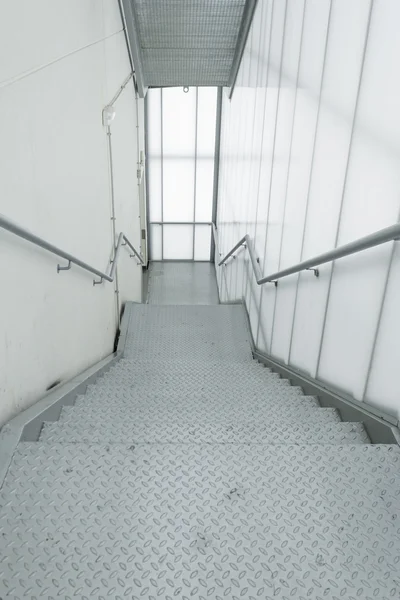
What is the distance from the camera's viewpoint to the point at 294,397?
2.38 meters

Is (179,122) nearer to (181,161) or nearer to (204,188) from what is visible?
(181,161)

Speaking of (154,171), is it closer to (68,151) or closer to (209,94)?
(209,94)

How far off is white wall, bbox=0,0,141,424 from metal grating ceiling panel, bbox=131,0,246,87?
5.48ft

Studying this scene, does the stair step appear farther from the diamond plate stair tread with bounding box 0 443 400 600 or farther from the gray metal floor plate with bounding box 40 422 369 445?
the diamond plate stair tread with bounding box 0 443 400 600

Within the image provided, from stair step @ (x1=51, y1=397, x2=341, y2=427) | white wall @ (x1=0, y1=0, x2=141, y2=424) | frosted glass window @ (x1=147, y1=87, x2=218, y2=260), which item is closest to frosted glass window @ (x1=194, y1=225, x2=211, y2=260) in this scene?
frosted glass window @ (x1=147, y1=87, x2=218, y2=260)

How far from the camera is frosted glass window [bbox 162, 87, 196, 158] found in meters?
9.84

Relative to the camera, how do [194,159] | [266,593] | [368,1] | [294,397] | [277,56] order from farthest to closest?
[194,159], [277,56], [294,397], [368,1], [266,593]

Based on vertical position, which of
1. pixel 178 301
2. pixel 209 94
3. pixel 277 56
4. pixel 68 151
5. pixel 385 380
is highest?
pixel 209 94

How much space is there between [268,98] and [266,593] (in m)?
3.72

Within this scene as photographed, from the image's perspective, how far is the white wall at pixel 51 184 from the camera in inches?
68.2

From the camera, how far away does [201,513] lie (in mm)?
1322

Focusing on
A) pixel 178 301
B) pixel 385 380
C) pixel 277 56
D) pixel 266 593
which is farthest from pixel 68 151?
pixel 178 301

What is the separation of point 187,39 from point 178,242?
6.25 metres

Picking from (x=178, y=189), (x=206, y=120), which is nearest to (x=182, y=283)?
(x=178, y=189)
